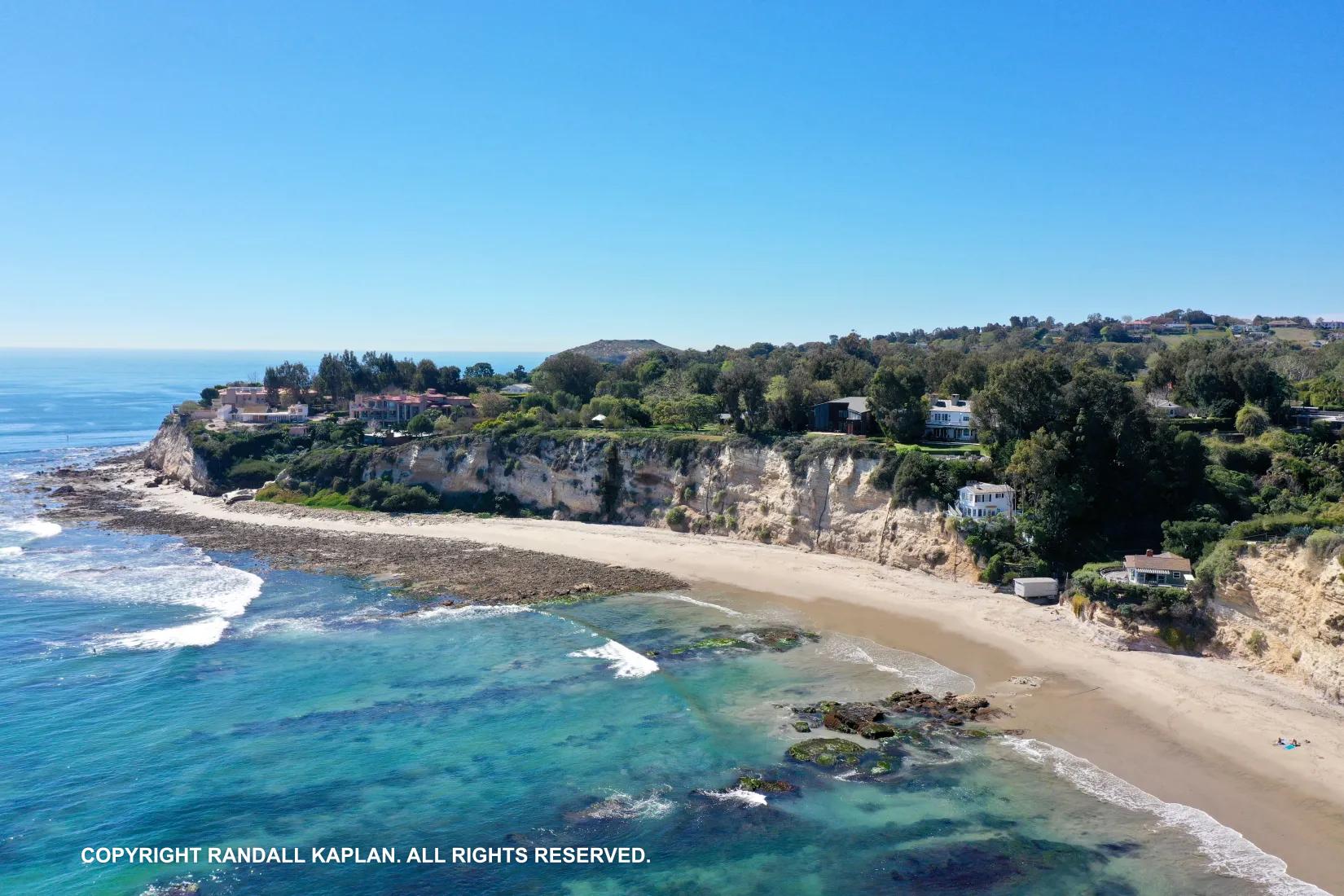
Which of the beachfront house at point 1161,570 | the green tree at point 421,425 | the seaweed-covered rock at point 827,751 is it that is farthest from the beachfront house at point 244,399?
the beachfront house at point 1161,570

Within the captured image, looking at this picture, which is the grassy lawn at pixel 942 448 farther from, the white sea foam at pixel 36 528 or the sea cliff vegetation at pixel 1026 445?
the white sea foam at pixel 36 528

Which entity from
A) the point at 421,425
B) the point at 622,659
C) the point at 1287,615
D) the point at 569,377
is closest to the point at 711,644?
the point at 622,659

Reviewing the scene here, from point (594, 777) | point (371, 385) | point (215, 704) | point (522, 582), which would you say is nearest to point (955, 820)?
point (594, 777)

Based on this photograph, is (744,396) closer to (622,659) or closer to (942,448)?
(942,448)

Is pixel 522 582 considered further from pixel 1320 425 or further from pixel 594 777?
pixel 1320 425

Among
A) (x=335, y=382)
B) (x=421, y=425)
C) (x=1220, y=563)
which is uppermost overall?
(x=335, y=382)

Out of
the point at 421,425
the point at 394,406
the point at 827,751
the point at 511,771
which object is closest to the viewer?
the point at 511,771
